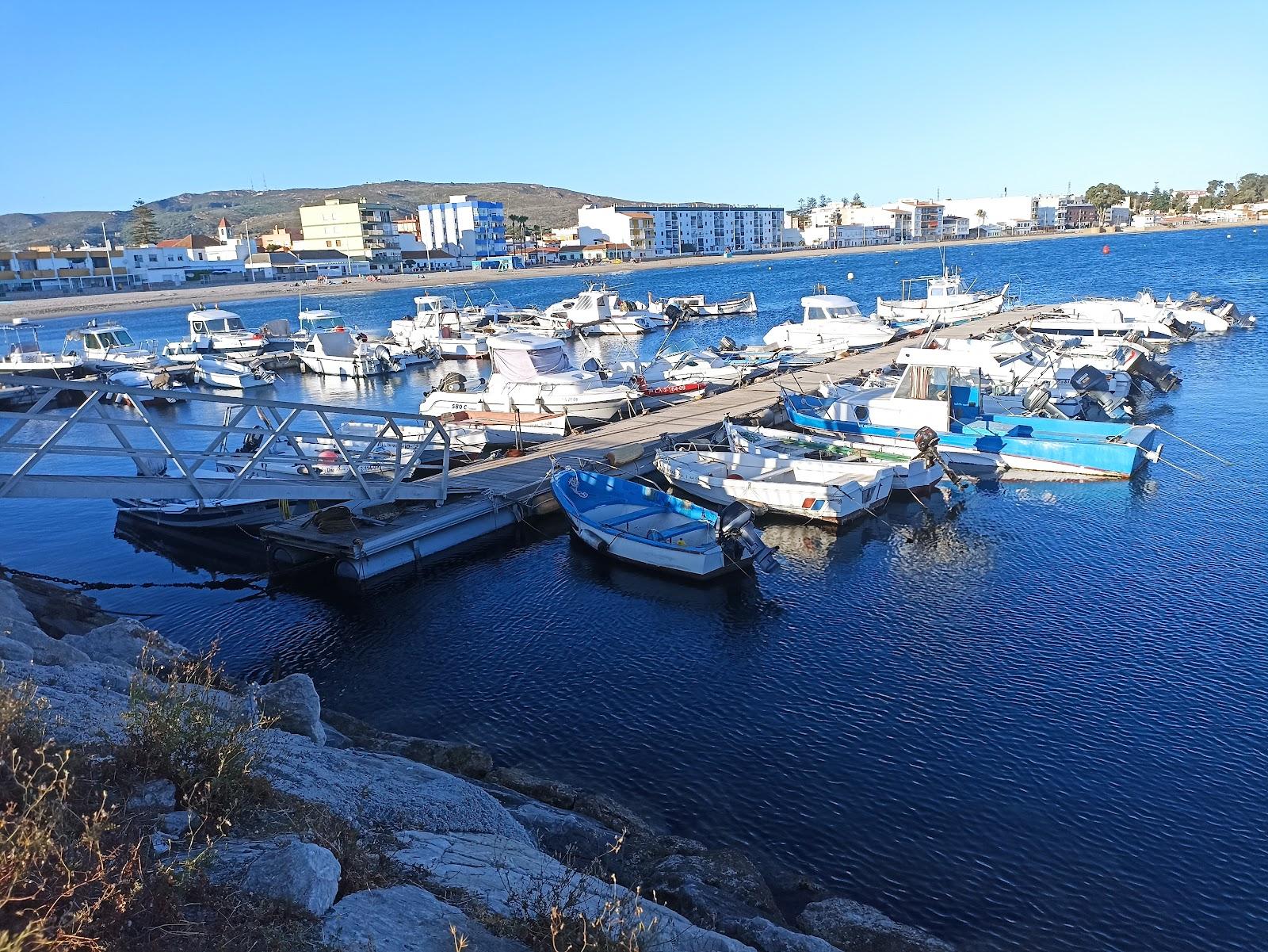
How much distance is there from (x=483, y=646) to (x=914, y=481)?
505 inches

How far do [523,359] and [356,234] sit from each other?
468ft

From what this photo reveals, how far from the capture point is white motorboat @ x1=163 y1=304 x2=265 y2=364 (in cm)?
5319

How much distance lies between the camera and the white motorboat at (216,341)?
53.2 metres

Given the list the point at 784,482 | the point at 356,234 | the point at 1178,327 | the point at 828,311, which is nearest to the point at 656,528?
the point at 784,482

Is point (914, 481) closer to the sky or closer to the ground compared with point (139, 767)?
closer to the ground

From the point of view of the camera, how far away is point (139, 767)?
21.7ft

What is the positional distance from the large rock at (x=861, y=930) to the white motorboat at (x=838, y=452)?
48.8 ft

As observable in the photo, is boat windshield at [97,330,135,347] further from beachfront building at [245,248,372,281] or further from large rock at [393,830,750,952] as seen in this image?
beachfront building at [245,248,372,281]

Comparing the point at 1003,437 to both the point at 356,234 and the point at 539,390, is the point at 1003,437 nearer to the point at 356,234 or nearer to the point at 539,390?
the point at 539,390

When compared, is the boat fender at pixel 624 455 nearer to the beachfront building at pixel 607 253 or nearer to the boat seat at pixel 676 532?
the boat seat at pixel 676 532

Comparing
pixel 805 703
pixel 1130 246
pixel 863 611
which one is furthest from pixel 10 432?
pixel 1130 246

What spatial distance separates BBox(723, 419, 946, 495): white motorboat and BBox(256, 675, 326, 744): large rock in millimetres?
15327

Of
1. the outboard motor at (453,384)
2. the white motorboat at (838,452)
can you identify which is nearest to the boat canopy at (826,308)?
the outboard motor at (453,384)

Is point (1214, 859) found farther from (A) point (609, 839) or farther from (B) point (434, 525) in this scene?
(B) point (434, 525)
